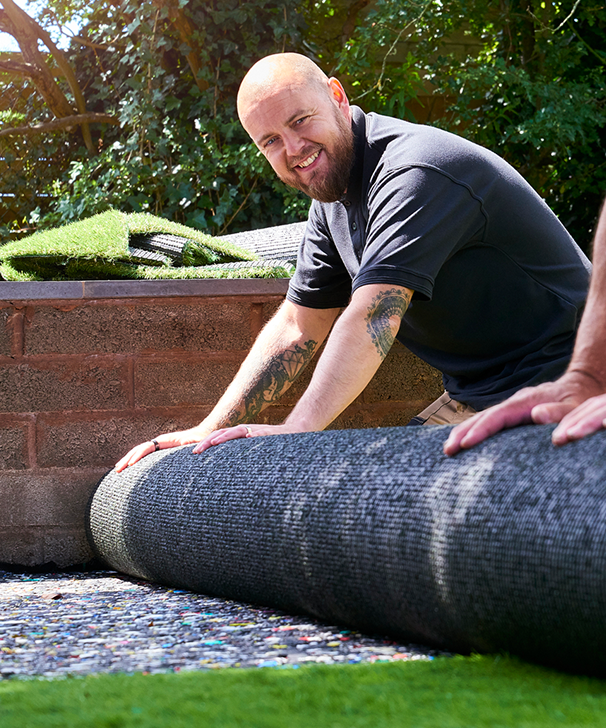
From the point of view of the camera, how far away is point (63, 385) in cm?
261

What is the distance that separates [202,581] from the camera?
1.79m

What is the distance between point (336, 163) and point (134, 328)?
36.6 inches

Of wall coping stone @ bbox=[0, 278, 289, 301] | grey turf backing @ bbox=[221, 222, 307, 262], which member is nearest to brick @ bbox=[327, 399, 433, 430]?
wall coping stone @ bbox=[0, 278, 289, 301]

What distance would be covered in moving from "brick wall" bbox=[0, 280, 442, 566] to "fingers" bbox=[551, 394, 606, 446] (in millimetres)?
1621

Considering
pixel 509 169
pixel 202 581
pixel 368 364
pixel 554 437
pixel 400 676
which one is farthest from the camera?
pixel 509 169

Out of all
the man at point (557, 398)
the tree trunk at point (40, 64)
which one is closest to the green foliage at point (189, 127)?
the tree trunk at point (40, 64)

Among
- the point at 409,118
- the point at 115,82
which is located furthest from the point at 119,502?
the point at 115,82

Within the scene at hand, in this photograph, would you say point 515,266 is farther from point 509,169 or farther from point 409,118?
point 409,118

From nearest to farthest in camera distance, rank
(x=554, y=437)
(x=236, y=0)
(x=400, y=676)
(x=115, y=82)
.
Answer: (x=400, y=676)
(x=554, y=437)
(x=236, y=0)
(x=115, y=82)

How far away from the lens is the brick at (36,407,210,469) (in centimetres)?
261

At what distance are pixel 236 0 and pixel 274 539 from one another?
5385 millimetres

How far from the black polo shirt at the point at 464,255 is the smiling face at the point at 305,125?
6 centimetres

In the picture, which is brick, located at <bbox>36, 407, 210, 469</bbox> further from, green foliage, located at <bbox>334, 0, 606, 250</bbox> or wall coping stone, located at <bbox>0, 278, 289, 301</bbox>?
green foliage, located at <bbox>334, 0, 606, 250</bbox>

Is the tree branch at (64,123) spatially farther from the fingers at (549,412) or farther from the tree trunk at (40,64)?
the fingers at (549,412)
